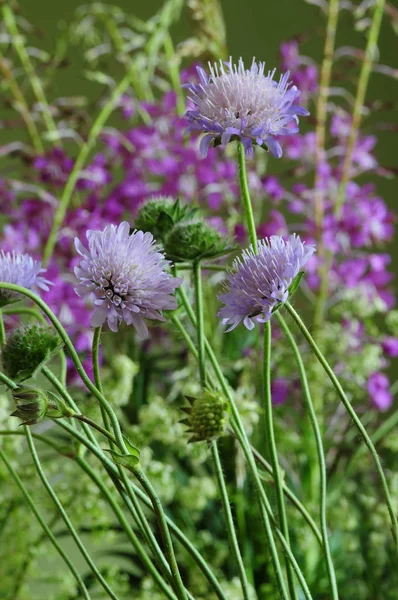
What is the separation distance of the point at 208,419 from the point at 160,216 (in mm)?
107

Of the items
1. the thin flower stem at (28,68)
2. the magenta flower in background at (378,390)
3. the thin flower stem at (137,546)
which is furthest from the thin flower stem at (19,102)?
the thin flower stem at (137,546)

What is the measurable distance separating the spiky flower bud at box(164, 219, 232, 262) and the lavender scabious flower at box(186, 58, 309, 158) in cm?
5

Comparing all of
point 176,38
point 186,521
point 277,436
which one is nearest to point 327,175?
point 277,436

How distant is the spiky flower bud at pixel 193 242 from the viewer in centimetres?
43

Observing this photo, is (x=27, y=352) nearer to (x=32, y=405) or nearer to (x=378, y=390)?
(x=32, y=405)

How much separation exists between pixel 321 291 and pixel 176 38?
0.89 m

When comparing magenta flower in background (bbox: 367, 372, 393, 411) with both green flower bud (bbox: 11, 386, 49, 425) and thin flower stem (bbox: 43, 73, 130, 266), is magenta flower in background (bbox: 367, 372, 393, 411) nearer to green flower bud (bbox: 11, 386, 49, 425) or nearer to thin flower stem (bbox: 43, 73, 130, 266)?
thin flower stem (bbox: 43, 73, 130, 266)

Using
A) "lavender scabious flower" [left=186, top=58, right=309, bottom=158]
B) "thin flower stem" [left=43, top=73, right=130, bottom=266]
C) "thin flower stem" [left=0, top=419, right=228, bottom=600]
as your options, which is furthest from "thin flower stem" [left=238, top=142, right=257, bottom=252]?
"thin flower stem" [left=43, top=73, right=130, bottom=266]

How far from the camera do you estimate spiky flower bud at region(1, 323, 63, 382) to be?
39cm

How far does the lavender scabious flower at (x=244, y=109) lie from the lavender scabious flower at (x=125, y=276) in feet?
0.19

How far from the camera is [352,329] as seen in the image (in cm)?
97

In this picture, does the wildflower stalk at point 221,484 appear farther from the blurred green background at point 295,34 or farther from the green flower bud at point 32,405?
Result: the blurred green background at point 295,34

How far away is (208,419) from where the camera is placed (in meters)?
0.41

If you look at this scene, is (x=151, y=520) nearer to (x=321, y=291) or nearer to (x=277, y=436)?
(x=277, y=436)
